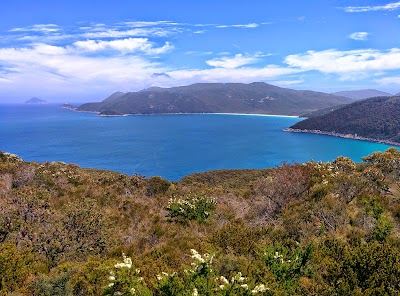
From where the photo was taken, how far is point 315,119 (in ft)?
559

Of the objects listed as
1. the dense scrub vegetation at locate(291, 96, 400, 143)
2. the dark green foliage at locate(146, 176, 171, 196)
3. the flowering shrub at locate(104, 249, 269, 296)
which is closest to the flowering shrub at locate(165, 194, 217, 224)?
the dark green foliage at locate(146, 176, 171, 196)

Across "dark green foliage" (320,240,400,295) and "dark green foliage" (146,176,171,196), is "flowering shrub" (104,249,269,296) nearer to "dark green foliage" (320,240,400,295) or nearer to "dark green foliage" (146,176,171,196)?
"dark green foliage" (320,240,400,295)

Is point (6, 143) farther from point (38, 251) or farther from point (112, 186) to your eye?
point (38, 251)

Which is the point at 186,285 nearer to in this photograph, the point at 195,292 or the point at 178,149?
the point at 195,292

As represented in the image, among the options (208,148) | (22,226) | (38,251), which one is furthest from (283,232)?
(208,148)

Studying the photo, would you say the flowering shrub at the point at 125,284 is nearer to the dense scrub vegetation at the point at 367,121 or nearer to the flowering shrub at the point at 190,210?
the flowering shrub at the point at 190,210

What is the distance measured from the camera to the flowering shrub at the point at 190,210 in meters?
15.4

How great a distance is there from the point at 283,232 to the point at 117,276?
7.06m

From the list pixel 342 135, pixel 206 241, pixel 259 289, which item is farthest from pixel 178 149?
pixel 259 289

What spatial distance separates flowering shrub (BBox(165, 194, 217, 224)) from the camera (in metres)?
15.4

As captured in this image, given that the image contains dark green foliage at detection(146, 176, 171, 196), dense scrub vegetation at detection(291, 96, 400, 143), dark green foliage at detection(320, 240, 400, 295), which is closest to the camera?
dark green foliage at detection(320, 240, 400, 295)

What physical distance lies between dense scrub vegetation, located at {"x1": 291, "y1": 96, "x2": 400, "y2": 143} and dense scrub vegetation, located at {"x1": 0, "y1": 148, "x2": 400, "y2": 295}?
126635mm

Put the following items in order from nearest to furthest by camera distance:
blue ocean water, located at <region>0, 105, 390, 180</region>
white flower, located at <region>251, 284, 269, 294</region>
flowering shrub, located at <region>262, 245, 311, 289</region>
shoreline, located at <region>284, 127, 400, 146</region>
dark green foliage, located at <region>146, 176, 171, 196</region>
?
white flower, located at <region>251, 284, 269, 294</region>, flowering shrub, located at <region>262, 245, 311, 289</region>, dark green foliage, located at <region>146, 176, 171, 196</region>, blue ocean water, located at <region>0, 105, 390, 180</region>, shoreline, located at <region>284, 127, 400, 146</region>

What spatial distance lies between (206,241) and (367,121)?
156659mm
